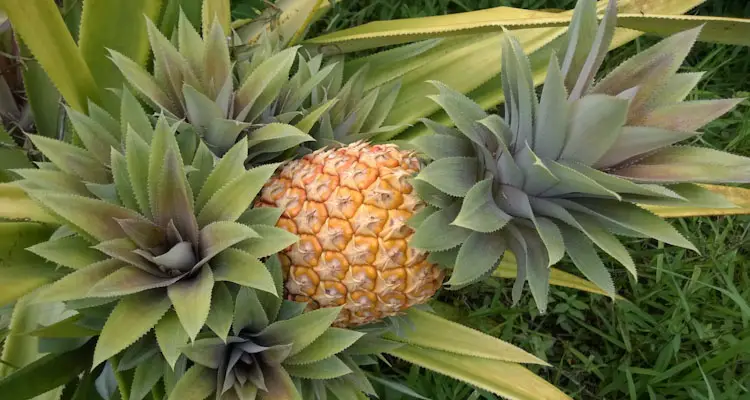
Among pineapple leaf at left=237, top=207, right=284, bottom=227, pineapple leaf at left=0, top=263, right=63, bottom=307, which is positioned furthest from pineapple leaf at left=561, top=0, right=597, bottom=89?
pineapple leaf at left=0, top=263, right=63, bottom=307

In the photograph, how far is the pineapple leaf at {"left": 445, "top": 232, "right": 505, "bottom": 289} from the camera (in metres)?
0.87

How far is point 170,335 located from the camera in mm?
820

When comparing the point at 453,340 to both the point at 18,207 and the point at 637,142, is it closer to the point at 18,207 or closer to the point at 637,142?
the point at 637,142

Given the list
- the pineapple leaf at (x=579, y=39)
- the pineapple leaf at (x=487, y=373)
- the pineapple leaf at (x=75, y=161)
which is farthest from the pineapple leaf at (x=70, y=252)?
the pineapple leaf at (x=579, y=39)

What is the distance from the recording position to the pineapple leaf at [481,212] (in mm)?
843

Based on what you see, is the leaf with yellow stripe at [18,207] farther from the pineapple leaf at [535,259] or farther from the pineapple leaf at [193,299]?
the pineapple leaf at [535,259]

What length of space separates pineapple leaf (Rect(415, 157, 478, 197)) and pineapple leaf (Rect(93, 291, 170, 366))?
0.41 metres

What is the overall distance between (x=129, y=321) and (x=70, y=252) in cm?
13

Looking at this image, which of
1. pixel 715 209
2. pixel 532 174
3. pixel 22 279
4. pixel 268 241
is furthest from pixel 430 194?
pixel 715 209

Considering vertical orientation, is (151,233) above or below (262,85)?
below

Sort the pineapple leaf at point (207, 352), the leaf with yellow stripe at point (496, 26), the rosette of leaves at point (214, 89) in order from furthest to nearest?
the leaf with yellow stripe at point (496, 26) → the rosette of leaves at point (214, 89) → the pineapple leaf at point (207, 352)

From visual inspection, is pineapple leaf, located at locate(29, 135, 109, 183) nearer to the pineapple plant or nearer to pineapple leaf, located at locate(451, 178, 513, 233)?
the pineapple plant

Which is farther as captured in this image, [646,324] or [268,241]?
[646,324]

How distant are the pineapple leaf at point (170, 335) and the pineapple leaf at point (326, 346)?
0.18 m
